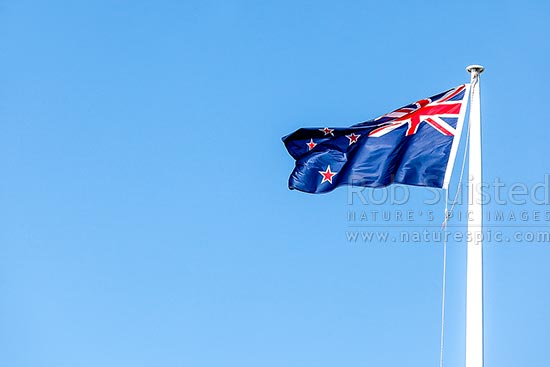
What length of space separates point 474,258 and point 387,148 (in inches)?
175

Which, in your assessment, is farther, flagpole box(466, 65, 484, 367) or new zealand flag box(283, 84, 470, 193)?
new zealand flag box(283, 84, 470, 193)

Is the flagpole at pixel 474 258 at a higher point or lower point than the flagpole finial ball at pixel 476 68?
lower

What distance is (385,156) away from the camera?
22.6 m

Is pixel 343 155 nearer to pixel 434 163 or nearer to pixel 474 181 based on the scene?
pixel 434 163

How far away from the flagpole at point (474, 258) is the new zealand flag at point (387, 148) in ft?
3.69

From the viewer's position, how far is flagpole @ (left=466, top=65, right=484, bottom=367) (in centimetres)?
1853

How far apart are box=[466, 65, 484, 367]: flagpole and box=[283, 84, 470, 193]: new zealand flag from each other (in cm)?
113

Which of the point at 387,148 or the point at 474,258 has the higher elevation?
the point at 387,148

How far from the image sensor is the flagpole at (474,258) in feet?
60.8

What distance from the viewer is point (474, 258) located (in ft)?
63.2

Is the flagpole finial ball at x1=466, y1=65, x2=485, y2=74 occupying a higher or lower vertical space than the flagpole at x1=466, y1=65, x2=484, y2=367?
higher

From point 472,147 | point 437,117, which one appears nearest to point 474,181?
point 472,147

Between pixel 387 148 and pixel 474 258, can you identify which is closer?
pixel 474 258

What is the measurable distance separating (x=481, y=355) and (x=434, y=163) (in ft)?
17.3
